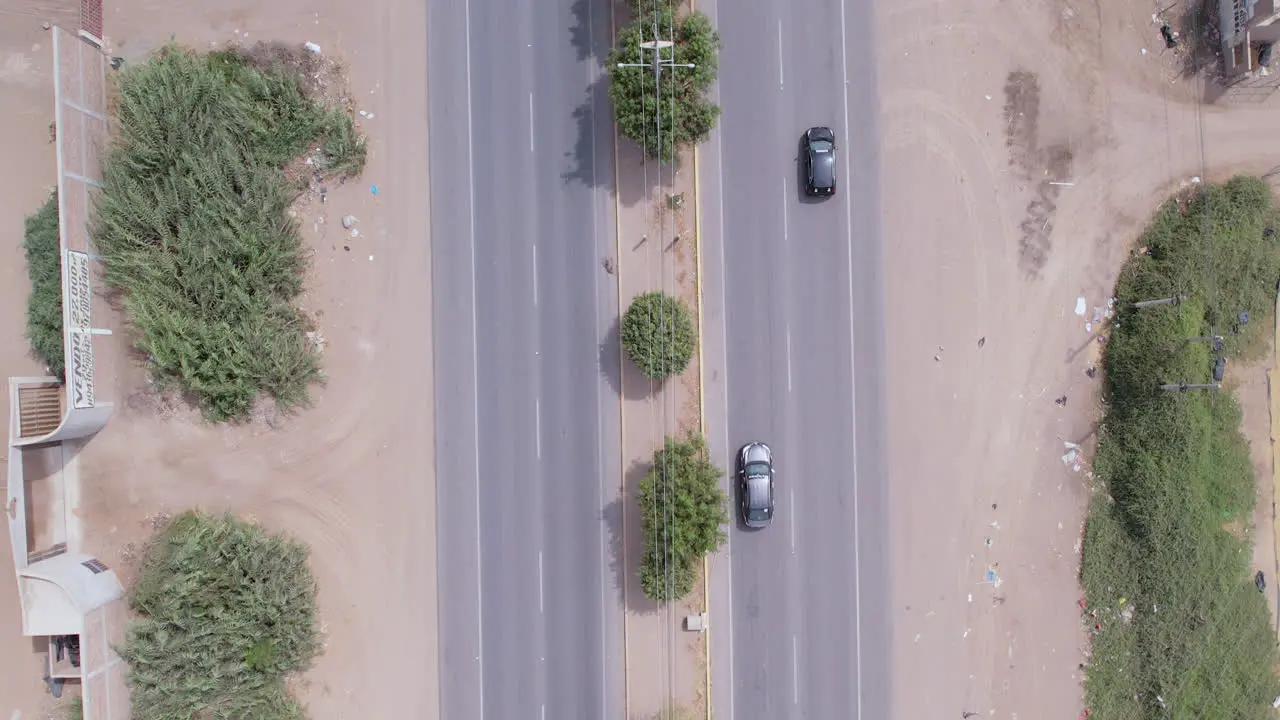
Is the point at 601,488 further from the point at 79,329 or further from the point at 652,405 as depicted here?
the point at 79,329

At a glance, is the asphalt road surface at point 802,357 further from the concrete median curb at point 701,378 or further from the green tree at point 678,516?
the green tree at point 678,516

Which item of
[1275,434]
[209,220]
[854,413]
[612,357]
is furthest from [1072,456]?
[209,220]

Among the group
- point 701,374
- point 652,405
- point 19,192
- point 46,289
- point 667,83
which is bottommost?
point 652,405

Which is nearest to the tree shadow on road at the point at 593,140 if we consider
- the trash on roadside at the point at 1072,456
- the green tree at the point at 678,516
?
the green tree at the point at 678,516

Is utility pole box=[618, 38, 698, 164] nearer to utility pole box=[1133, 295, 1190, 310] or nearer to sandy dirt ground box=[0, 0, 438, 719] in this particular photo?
sandy dirt ground box=[0, 0, 438, 719]

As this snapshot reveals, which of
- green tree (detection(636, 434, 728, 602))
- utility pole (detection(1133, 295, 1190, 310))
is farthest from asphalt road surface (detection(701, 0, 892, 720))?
utility pole (detection(1133, 295, 1190, 310))

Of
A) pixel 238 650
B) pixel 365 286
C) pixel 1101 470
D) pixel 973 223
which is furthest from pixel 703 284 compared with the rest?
pixel 238 650

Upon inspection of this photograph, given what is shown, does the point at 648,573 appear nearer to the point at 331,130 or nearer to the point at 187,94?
the point at 331,130
